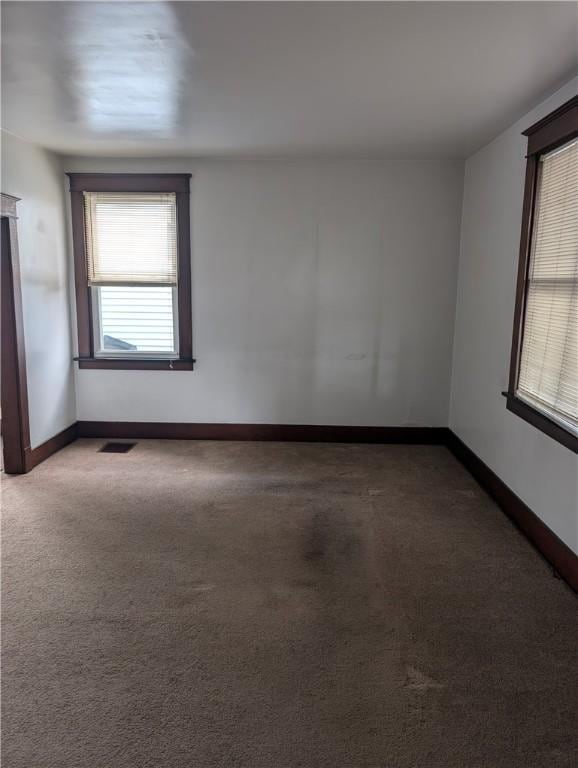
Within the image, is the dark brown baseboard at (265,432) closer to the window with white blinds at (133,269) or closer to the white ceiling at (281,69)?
the window with white blinds at (133,269)

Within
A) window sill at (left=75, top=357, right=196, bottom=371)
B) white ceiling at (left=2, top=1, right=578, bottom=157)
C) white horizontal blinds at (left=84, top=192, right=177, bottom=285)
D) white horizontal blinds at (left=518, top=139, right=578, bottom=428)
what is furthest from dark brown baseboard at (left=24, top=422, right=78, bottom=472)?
white horizontal blinds at (left=518, top=139, right=578, bottom=428)

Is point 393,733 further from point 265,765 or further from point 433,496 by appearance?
point 433,496

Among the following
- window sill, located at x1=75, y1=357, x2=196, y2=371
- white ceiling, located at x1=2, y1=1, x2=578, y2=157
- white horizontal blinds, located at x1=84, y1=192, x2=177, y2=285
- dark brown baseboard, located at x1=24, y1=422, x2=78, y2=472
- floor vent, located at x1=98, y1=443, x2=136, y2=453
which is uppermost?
white ceiling, located at x1=2, y1=1, x2=578, y2=157

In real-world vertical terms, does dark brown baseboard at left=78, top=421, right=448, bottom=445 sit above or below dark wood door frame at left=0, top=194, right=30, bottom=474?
below

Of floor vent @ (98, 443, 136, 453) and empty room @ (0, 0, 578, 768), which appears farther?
floor vent @ (98, 443, 136, 453)

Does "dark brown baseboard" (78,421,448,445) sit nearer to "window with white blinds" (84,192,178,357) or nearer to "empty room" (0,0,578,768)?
"empty room" (0,0,578,768)

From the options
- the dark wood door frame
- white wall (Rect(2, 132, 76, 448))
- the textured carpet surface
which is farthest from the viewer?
white wall (Rect(2, 132, 76, 448))

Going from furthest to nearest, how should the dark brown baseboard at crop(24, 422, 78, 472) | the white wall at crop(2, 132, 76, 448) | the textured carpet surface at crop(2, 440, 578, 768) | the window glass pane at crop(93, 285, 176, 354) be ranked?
1. the window glass pane at crop(93, 285, 176, 354)
2. the dark brown baseboard at crop(24, 422, 78, 472)
3. the white wall at crop(2, 132, 76, 448)
4. the textured carpet surface at crop(2, 440, 578, 768)

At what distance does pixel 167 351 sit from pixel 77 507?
1.88 metres

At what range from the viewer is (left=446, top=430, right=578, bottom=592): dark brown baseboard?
9.37ft

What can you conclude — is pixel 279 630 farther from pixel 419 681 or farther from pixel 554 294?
pixel 554 294

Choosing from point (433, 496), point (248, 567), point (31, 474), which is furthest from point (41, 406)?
point (433, 496)

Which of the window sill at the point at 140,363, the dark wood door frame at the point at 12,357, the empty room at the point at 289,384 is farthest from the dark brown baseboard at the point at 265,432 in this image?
the dark wood door frame at the point at 12,357

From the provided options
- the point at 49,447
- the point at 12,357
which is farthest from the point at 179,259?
the point at 49,447
